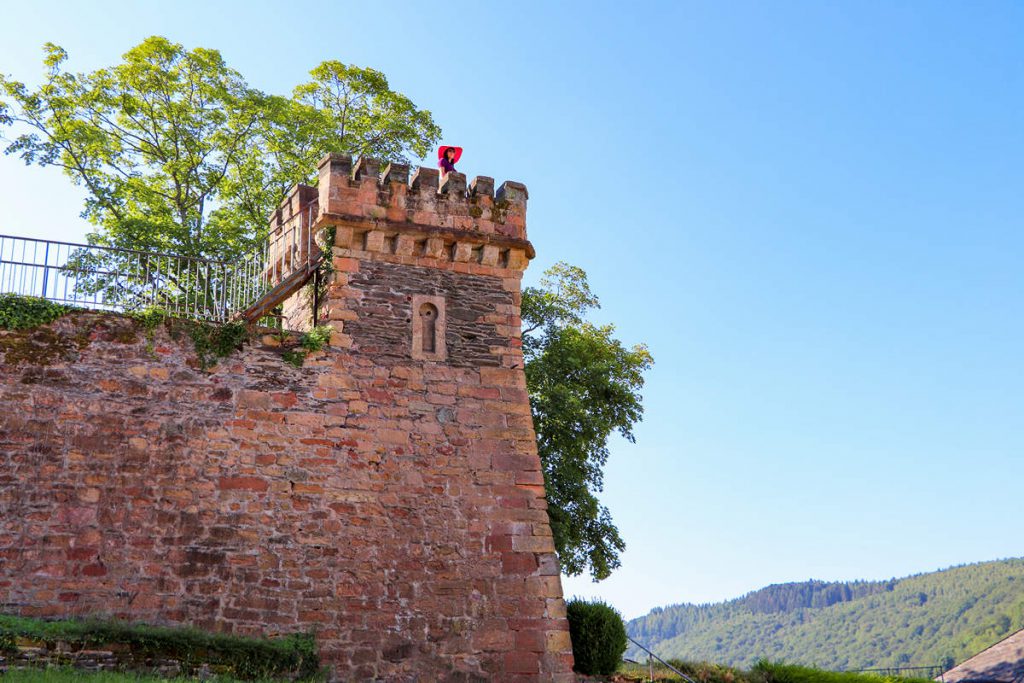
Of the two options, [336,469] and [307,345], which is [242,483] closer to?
[336,469]

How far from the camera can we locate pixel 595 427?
2081 cm

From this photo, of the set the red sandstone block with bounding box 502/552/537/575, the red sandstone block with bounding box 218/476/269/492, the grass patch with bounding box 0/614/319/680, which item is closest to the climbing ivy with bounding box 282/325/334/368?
the red sandstone block with bounding box 218/476/269/492

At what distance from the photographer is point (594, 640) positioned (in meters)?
16.8

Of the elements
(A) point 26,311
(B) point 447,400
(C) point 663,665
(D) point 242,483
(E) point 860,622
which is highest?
(A) point 26,311

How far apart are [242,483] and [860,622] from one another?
6995 cm

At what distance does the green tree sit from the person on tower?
6048 millimetres

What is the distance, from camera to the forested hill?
202 feet

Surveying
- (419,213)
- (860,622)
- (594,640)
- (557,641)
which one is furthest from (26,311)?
(860,622)

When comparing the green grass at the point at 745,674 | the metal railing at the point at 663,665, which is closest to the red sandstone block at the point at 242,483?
the metal railing at the point at 663,665

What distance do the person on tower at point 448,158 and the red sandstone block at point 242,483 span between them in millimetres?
5370

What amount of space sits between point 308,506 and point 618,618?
20.4 feet

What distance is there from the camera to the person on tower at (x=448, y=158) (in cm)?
1594

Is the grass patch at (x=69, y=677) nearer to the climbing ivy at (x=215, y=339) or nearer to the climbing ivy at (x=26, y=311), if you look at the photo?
the climbing ivy at (x=215, y=339)

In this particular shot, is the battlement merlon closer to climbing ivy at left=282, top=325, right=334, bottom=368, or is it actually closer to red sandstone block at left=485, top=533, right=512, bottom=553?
climbing ivy at left=282, top=325, right=334, bottom=368
